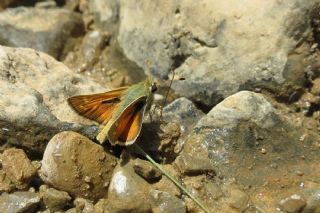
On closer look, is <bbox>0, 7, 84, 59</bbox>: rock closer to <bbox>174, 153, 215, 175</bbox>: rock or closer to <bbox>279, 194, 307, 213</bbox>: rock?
<bbox>174, 153, 215, 175</bbox>: rock

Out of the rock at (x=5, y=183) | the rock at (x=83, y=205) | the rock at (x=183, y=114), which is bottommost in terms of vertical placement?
the rock at (x=5, y=183)

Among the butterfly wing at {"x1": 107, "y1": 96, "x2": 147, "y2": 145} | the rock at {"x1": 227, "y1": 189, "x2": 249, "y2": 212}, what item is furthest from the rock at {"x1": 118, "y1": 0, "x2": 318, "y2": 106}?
the rock at {"x1": 227, "y1": 189, "x2": 249, "y2": 212}

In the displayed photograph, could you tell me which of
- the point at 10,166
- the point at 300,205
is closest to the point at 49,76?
the point at 10,166

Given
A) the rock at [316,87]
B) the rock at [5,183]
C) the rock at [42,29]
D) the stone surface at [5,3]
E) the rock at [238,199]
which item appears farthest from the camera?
the stone surface at [5,3]

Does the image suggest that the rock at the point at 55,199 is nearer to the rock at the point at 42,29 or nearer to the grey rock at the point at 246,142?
the grey rock at the point at 246,142

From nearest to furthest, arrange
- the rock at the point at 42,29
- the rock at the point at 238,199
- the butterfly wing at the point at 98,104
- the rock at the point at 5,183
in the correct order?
1. the rock at the point at 238,199
2. the rock at the point at 5,183
3. the butterfly wing at the point at 98,104
4. the rock at the point at 42,29

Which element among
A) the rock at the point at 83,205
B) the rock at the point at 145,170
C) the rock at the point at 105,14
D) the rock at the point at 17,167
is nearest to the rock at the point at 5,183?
the rock at the point at 17,167

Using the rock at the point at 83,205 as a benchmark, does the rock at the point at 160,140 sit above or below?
above
